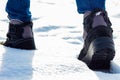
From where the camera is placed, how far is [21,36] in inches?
85.9

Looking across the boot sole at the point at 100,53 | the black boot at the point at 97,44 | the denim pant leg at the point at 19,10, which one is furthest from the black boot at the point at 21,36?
the boot sole at the point at 100,53

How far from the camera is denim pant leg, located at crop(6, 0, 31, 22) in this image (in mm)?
2221

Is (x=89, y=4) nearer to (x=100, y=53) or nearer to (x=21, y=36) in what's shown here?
(x=100, y=53)

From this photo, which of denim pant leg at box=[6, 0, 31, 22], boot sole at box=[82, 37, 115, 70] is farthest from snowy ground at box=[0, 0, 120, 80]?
denim pant leg at box=[6, 0, 31, 22]

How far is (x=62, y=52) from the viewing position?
2.20 meters

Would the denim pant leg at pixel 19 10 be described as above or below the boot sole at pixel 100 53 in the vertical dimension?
above

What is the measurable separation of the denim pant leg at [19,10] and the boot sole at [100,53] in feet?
1.75

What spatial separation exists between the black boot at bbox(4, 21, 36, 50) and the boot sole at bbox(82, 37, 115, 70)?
1.41ft

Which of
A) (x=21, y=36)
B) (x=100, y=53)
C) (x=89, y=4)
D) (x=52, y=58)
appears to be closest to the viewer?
(x=100, y=53)

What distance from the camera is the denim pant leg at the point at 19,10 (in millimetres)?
2221

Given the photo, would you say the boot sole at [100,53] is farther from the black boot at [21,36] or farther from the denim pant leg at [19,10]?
the denim pant leg at [19,10]

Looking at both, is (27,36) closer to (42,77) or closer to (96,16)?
(96,16)

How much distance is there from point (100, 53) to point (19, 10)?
687 mm

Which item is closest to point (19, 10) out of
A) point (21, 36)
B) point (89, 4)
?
point (21, 36)
